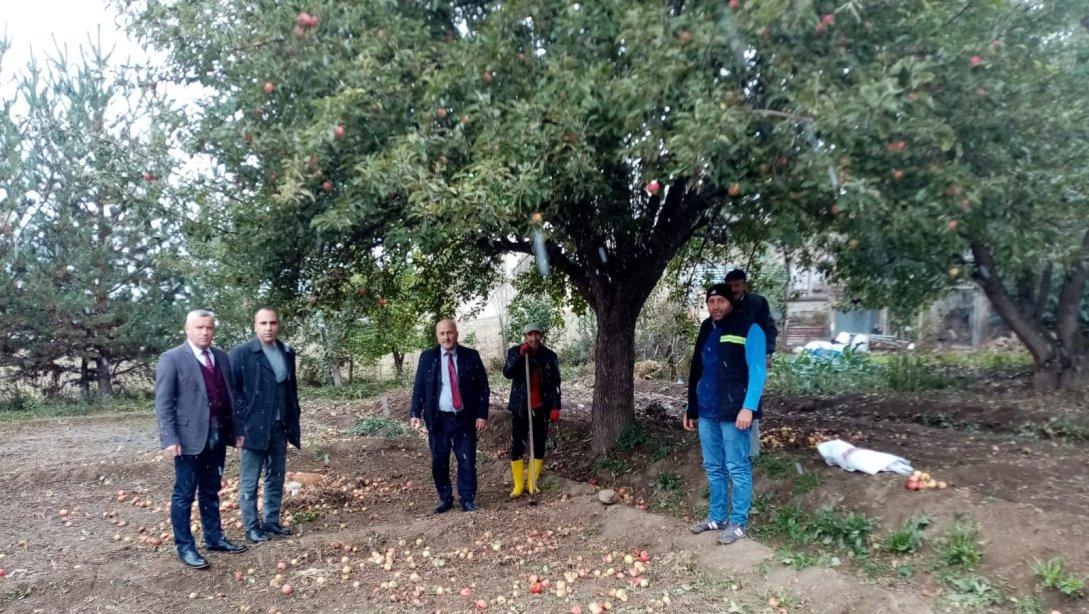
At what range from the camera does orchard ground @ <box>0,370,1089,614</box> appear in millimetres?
4484

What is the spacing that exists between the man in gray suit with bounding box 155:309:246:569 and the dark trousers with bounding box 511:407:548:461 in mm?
2398

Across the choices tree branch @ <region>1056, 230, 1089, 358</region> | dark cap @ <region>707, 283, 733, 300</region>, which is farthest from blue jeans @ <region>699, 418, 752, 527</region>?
tree branch @ <region>1056, 230, 1089, 358</region>

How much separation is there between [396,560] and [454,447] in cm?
119

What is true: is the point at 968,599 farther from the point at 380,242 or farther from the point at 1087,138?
the point at 380,242

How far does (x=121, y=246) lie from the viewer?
12.3 meters

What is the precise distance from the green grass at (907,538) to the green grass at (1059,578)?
63 cm

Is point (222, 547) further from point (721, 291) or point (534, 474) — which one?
point (721, 291)

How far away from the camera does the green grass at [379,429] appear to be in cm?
966

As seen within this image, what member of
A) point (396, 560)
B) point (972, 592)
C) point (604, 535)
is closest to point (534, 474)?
point (604, 535)

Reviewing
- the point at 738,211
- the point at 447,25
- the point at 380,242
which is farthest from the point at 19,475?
the point at 738,211

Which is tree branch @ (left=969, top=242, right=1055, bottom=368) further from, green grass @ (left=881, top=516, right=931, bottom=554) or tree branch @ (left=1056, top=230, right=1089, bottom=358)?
green grass @ (left=881, top=516, right=931, bottom=554)

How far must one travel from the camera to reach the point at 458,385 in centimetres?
623

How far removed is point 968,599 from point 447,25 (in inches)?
207

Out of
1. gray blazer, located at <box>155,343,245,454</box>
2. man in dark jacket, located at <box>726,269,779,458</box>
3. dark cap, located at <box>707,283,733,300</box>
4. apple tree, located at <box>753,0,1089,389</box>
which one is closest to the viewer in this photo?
apple tree, located at <box>753,0,1089,389</box>
